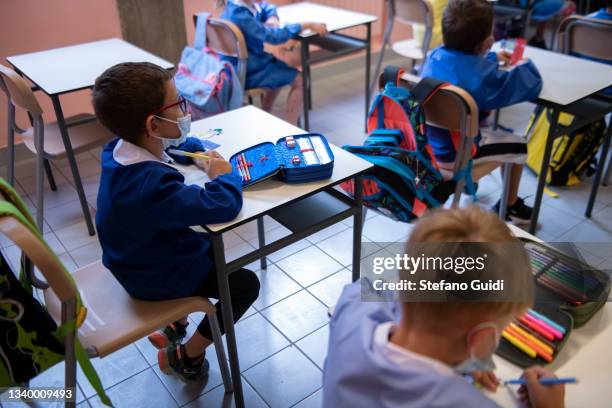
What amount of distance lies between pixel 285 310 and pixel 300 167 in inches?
33.1

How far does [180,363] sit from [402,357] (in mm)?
1234

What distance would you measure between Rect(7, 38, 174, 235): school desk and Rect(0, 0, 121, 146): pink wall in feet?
1.76

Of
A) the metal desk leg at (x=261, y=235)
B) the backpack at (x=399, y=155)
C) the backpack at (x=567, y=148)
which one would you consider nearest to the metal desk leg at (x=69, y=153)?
the metal desk leg at (x=261, y=235)

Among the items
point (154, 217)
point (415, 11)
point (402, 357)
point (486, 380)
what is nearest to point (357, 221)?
point (154, 217)

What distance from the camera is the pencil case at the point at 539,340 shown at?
0.99m

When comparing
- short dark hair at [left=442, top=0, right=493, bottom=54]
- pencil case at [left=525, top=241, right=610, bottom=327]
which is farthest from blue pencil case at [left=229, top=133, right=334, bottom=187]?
short dark hair at [left=442, top=0, right=493, bottom=54]

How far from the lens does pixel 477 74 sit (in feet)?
7.25

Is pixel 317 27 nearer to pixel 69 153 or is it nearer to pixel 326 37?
pixel 326 37

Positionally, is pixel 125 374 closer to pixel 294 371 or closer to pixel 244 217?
pixel 294 371

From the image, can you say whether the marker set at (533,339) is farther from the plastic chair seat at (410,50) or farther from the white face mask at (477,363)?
the plastic chair seat at (410,50)

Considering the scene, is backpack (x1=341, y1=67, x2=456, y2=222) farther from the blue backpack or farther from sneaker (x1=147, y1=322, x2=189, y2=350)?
sneaker (x1=147, y1=322, x2=189, y2=350)

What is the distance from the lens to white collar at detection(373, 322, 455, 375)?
80 cm

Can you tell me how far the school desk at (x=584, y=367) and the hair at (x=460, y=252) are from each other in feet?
0.62

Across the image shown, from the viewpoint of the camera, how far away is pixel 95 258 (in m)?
2.54
